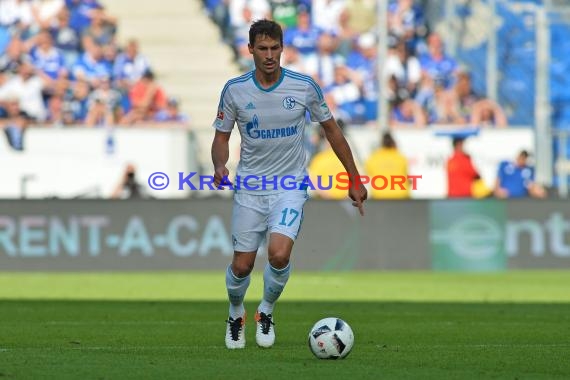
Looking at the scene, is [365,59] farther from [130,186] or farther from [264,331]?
[264,331]

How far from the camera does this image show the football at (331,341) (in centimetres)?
916

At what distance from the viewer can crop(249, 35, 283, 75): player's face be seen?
987 cm

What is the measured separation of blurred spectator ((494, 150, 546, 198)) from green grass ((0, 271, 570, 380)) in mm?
2353

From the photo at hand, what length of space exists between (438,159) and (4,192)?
730 centimetres

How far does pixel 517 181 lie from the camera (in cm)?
2364

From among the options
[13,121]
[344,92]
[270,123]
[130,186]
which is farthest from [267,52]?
[344,92]

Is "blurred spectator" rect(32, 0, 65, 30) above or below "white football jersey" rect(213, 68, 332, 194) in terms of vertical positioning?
above

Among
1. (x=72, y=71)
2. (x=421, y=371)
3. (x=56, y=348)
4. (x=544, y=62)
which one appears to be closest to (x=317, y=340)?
(x=421, y=371)

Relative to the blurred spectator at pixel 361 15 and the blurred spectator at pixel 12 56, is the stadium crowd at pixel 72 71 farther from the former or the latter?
the blurred spectator at pixel 361 15

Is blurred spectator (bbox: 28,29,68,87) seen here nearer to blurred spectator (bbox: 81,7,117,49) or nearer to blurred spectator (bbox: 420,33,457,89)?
blurred spectator (bbox: 81,7,117,49)

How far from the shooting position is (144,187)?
23812 millimetres

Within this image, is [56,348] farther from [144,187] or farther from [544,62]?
[544,62]

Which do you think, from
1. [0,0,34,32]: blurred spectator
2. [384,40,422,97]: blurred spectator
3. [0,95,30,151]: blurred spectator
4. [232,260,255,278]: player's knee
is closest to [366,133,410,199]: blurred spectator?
[384,40,422,97]: blurred spectator

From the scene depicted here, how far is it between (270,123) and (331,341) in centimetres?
174
